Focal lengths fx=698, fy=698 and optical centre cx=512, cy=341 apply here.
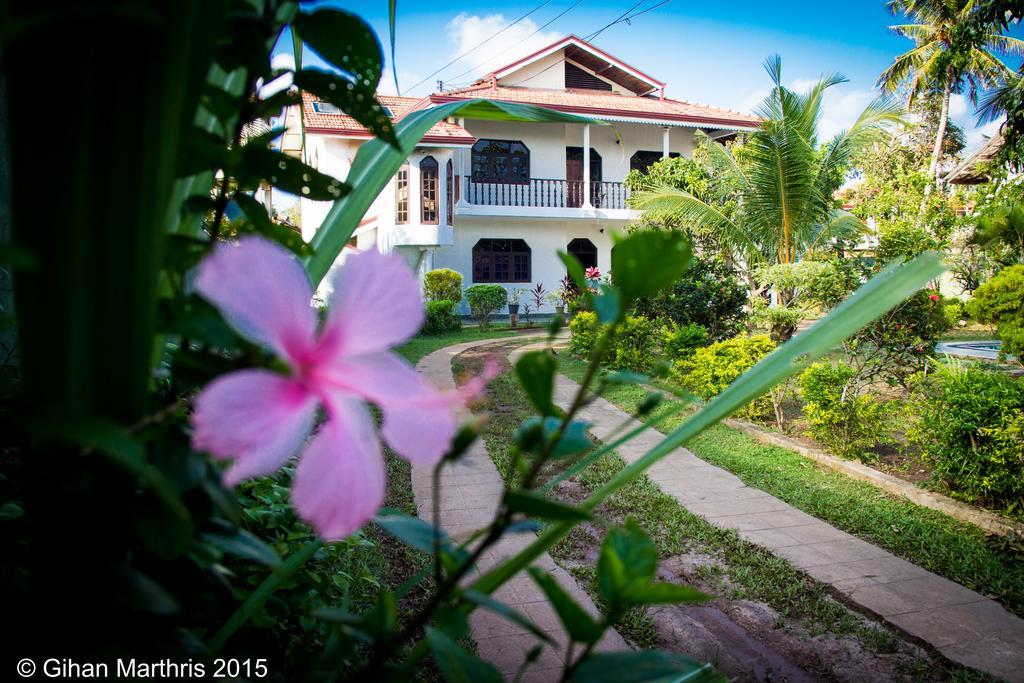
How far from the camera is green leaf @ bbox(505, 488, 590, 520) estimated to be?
0.25m

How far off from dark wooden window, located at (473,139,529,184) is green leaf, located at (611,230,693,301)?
1710cm

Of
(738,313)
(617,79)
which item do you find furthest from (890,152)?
(738,313)

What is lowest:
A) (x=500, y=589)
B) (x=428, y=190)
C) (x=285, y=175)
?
(x=500, y=589)

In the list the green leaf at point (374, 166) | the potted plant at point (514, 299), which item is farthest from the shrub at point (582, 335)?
the green leaf at point (374, 166)

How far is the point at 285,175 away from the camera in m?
0.38

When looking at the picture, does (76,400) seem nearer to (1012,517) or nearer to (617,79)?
(1012,517)

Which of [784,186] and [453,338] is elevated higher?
[784,186]

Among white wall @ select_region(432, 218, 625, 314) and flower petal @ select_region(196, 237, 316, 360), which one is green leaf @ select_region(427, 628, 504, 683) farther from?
white wall @ select_region(432, 218, 625, 314)

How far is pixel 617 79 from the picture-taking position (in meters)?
18.7

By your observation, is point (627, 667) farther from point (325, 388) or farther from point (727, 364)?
point (727, 364)

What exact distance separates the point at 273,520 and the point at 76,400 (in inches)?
53.6

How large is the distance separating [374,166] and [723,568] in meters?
3.30

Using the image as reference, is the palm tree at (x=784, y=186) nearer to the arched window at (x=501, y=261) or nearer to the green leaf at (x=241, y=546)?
the arched window at (x=501, y=261)

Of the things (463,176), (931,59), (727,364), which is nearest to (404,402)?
(727,364)
